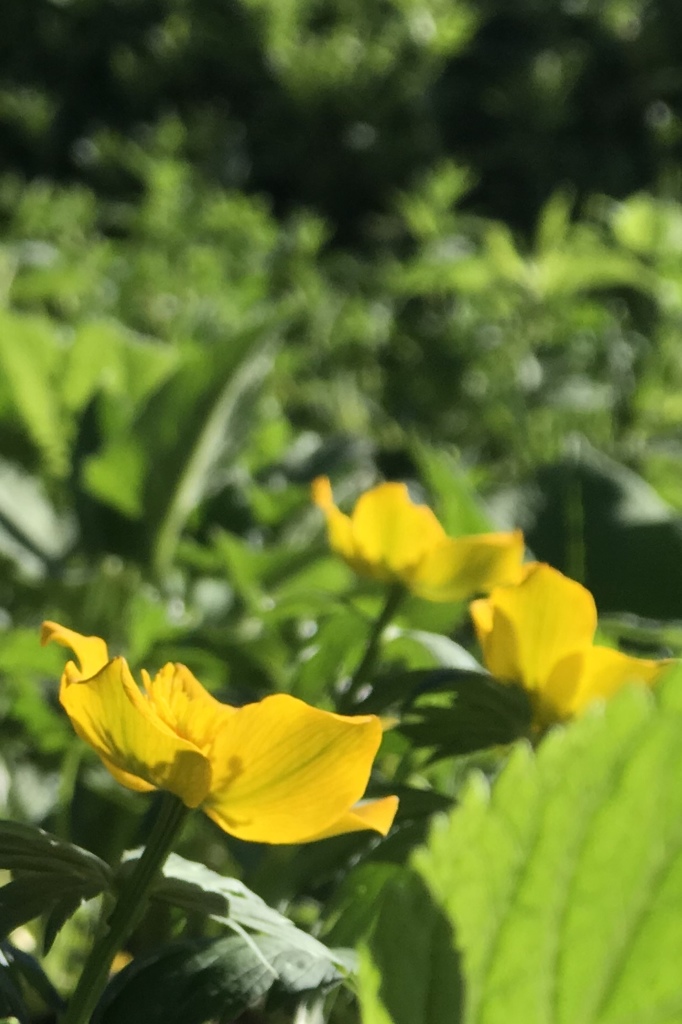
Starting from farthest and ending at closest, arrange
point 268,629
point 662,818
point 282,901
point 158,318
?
point 158,318 → point 268,629 → point 282,901 → point 662,818

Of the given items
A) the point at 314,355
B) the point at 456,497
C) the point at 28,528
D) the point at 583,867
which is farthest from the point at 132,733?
the point at 314,355

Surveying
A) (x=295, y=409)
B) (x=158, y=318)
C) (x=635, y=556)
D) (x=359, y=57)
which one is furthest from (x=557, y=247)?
(x=359, y=57)

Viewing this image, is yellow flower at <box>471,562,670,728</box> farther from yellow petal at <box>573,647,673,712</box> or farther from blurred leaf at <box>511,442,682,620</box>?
blurred leaf at <box>511,442,682,620</box>

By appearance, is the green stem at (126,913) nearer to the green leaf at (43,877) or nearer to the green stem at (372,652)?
the green leaf at (43,877)

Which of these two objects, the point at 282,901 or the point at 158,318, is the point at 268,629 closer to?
the point at 282,901

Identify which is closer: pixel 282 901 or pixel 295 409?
pixel 282 901

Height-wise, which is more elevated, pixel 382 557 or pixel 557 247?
pixel 382 557

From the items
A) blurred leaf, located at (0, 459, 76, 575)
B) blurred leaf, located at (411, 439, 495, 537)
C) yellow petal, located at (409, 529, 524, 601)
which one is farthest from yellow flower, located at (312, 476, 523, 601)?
blurred leaf, located at (0, 459, 76, 575)

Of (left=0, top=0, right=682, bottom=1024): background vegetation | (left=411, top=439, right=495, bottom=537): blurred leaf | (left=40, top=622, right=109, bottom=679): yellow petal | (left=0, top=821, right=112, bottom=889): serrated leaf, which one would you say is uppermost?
(left=40, top=622, right=109, bottom=679): yellow petal
